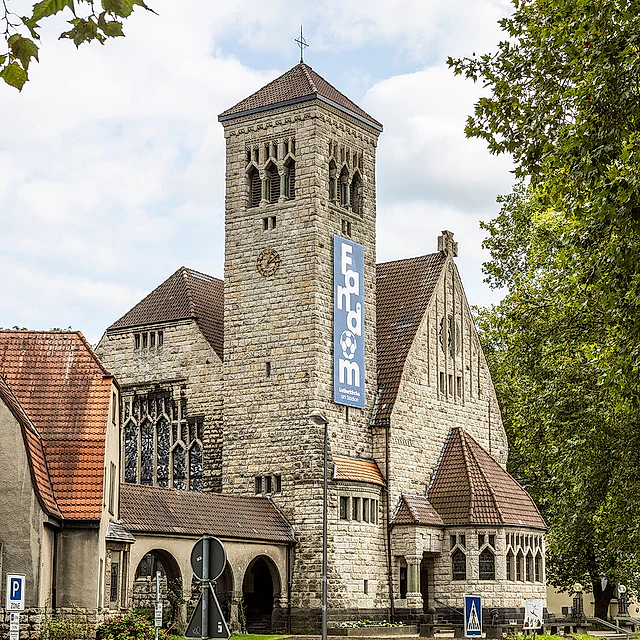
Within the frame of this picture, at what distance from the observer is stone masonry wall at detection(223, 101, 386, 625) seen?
44.4 meters

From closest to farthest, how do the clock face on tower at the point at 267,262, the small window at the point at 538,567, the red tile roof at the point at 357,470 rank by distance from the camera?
the red tile roof at the point at 357,470 < the clock face on tower at the point at 267,262 < the small window at the point at 538,567

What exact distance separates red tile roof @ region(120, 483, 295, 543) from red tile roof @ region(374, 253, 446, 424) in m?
6.44

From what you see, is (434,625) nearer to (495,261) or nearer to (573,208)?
(495,261)

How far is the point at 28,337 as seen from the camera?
32.3 meters

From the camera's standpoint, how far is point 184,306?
5044 centimetres

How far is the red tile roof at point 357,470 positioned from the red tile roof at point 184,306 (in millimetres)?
7219

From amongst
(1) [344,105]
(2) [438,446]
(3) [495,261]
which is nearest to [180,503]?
(2) [438,446]

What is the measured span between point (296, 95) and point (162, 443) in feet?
49.0

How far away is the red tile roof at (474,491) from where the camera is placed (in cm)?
4734

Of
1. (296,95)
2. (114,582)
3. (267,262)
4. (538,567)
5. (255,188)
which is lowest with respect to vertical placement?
(114,582)

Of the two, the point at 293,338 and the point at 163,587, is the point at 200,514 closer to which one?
the point at 163,587

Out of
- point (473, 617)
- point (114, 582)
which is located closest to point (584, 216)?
point (473, 617)

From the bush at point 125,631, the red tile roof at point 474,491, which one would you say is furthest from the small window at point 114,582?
the red tile roof at point 474,491

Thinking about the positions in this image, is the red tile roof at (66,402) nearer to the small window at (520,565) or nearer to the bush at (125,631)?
the bush at (125,631)
